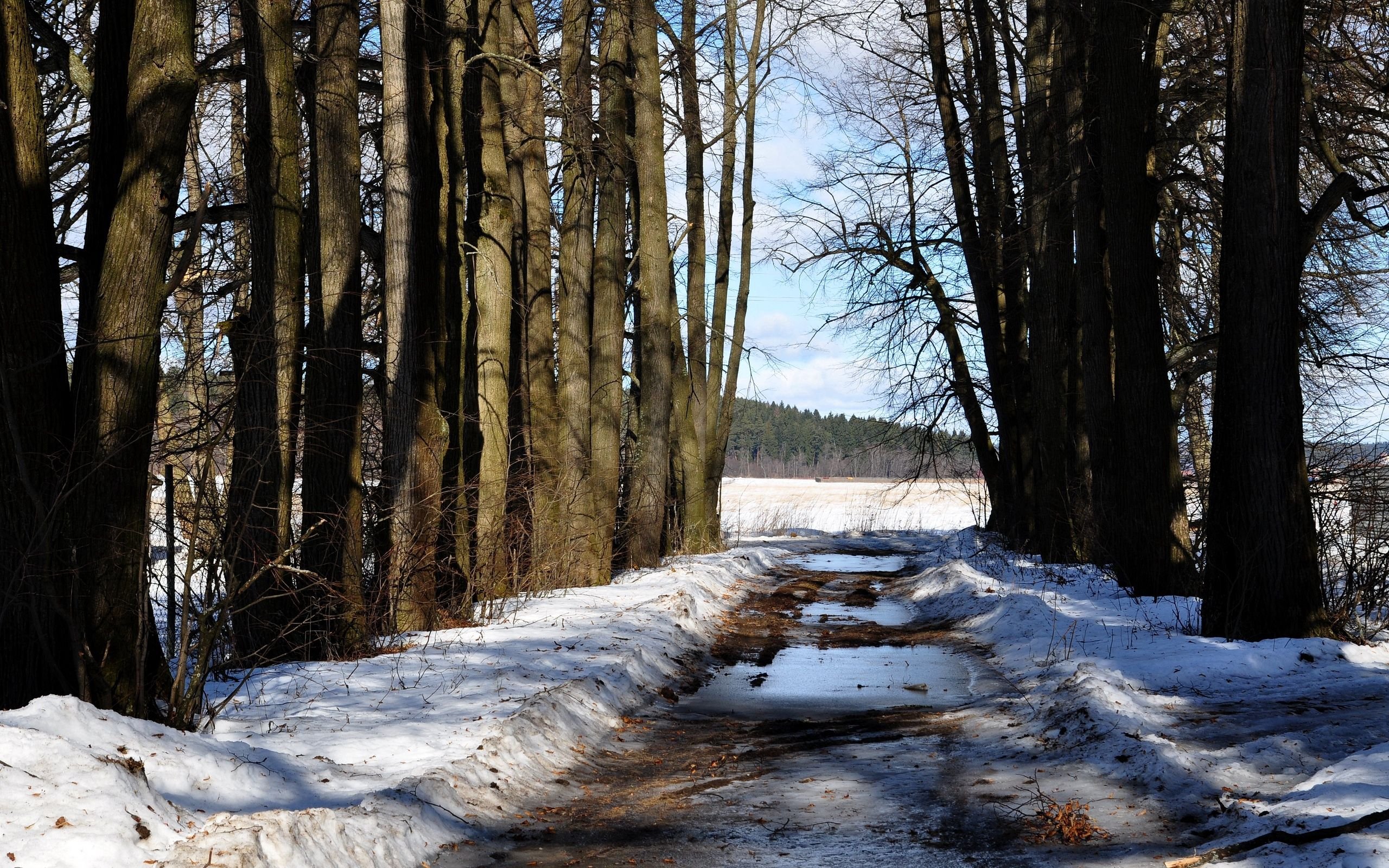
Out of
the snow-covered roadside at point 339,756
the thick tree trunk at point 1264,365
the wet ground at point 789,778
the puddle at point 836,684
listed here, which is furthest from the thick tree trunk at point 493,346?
the thick tree trunk at point 1264,365

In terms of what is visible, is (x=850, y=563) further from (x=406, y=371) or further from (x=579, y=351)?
(x=406, y=371)

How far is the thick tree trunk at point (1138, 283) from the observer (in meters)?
13.0

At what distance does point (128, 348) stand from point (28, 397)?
1.82 ft

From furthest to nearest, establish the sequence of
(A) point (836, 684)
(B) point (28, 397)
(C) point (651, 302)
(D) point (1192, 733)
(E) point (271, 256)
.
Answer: (C) point (651, 302)
(A) point (836, 684)
(E) point (271, 256)
(D) point (1192, 733)
(B) point (28, 397)

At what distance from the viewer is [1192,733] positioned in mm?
6809

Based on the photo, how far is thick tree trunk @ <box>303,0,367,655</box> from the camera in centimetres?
991

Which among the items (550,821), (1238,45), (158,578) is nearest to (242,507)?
(158,578)

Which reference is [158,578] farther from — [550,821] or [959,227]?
[959,227]

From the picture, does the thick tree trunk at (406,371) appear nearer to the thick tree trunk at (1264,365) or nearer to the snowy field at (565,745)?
the snowy field at (565,745)

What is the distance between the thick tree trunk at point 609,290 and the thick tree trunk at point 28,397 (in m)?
10.3

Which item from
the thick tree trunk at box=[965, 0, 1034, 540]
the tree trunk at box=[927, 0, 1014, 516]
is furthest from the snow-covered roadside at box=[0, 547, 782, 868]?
the tree trunk at box=[927, 0, 1014, 516]

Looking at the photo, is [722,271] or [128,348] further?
[722,271]

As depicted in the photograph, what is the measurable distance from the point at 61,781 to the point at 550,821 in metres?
2.38

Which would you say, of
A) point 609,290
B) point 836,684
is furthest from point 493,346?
point 836,684
